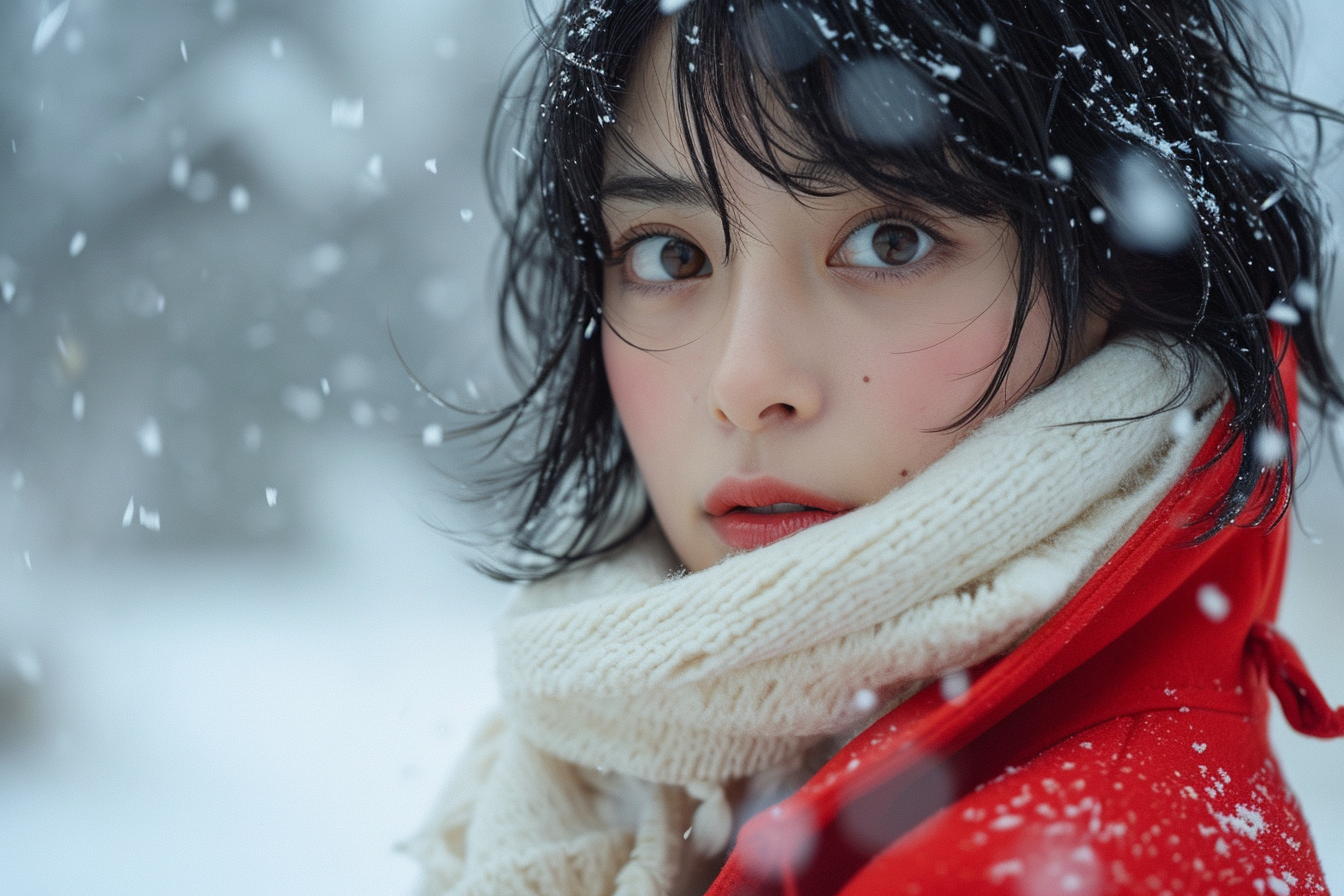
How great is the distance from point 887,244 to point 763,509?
25 centimetres

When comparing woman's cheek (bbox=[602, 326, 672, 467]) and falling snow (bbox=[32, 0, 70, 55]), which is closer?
woman's cheek (bbox=[602, 326, 672, 467])

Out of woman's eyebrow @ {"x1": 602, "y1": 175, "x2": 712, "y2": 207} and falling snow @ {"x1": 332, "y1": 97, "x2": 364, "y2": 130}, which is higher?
falling snow @ {"x1": 332, "y1": 97, "x2": 364, "y2": 130}

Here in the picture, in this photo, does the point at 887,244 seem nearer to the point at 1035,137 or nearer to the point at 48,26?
the point at 1035,137

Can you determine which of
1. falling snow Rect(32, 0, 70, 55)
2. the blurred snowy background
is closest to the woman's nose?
the blurred snowy background

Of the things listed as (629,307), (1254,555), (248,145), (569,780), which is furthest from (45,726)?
(1254,555)

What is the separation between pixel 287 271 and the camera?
3037 mm

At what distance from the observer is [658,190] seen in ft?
2.73

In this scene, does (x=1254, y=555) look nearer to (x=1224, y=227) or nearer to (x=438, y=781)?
(x=1224, y=227)

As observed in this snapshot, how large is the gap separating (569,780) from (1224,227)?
83 cm

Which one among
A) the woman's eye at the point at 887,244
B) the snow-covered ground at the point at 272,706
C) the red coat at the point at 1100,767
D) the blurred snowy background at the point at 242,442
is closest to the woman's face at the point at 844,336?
the woman's eye at the point at 887,244

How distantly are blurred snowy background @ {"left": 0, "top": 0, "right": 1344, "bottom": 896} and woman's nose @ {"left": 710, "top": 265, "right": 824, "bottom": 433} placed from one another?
1388 millimetres

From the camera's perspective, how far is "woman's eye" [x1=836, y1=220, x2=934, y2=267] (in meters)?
0.77

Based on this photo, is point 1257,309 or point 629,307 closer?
point 1257,309

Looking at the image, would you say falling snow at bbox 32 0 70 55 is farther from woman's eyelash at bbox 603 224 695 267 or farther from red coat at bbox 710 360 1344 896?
red coat at bbox 710 360 1344 896
